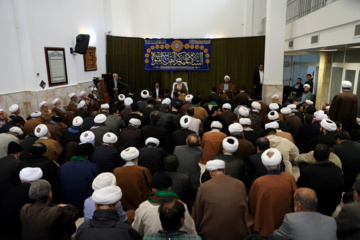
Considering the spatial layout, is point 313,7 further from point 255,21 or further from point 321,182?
point 321,182

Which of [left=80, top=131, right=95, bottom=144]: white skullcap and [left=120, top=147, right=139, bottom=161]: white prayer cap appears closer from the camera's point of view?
[left=120, top=147, right=139, bottom=161]: white prayer cap

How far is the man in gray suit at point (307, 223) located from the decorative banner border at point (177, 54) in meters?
9.04

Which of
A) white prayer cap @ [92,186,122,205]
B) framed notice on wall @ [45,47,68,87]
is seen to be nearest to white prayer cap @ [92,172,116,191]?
white prayer cap @ [92,186,122,205]

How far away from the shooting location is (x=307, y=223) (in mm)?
1996

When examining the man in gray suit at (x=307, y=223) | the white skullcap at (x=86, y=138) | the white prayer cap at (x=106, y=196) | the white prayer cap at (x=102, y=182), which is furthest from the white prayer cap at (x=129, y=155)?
the man in gray suit at (x=307, y=223)

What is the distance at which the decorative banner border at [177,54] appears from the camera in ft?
34.8

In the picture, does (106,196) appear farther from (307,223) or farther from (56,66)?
(56,66)

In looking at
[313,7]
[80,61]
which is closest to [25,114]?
[80,61]

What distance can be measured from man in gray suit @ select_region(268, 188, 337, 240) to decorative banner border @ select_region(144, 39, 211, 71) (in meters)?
9.04

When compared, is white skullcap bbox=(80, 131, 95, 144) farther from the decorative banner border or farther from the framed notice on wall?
the decorative banner border

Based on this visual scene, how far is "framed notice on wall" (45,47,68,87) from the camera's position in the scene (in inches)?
284

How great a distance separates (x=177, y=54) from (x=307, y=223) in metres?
9.43

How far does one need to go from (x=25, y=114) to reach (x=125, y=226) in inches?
229

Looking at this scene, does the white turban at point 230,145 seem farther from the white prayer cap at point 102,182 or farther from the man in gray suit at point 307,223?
the white prayer cap at point 102,182
